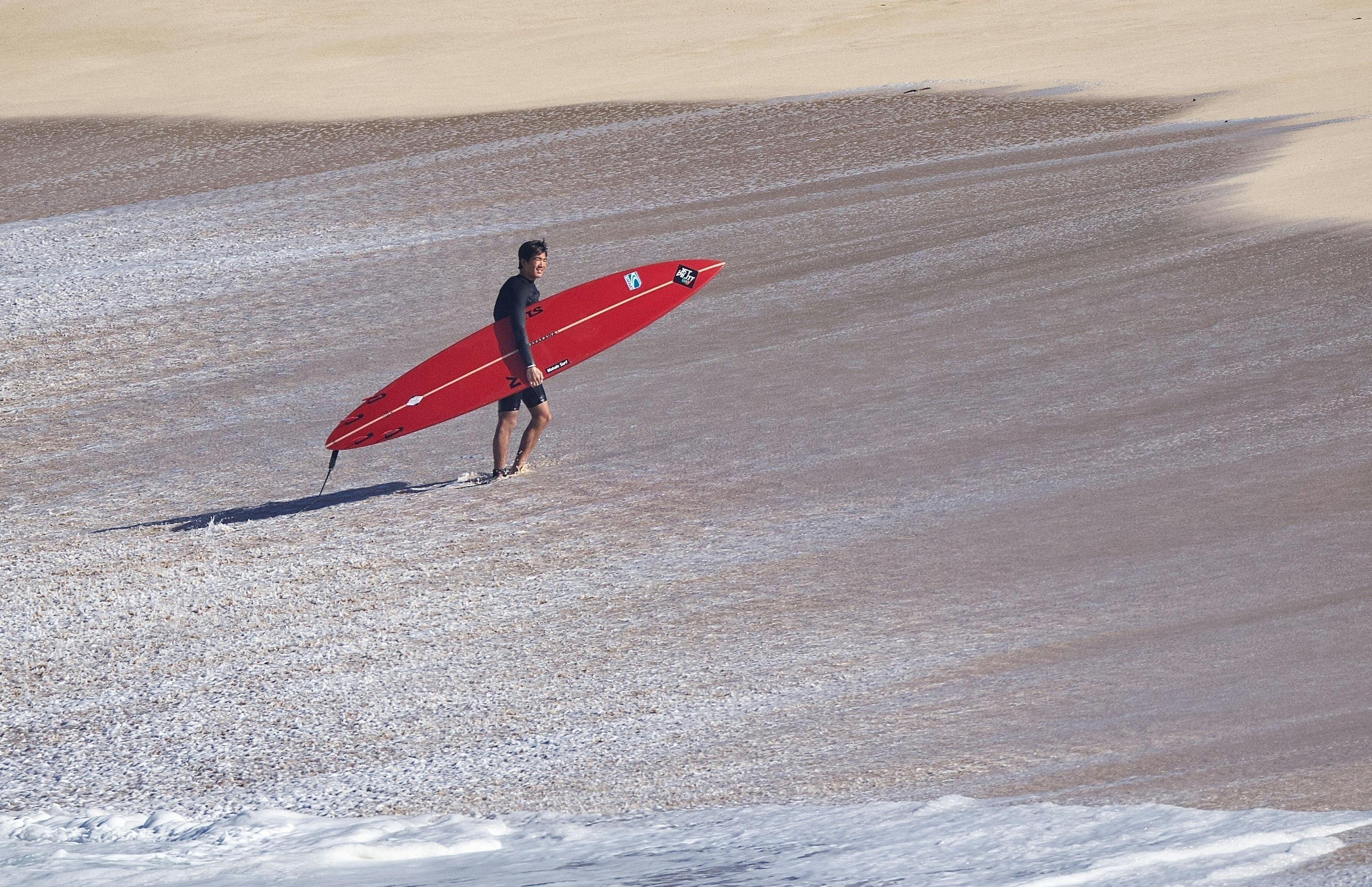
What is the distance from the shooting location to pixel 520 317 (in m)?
9.16

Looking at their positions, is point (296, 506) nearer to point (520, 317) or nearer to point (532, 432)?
point (532, 432)

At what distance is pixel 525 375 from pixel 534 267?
652 mm

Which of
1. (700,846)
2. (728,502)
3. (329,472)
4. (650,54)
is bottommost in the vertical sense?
(700,846)

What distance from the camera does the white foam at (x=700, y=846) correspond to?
4816 millimetres

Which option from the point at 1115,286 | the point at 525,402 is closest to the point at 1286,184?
the point at 1115,286

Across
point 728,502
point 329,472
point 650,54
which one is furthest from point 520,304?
point 650,54

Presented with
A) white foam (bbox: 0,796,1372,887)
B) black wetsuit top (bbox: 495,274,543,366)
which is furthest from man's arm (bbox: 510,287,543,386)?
white foam (bbox: 0,796,1372,887)

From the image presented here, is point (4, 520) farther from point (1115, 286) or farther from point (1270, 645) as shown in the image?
point (1115, 286)

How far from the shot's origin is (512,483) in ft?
31.2

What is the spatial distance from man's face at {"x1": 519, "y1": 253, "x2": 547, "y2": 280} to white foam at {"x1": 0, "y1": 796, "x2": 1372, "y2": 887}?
4.15 m

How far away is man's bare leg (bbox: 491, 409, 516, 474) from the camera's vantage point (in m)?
9.44

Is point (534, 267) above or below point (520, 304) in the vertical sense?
above

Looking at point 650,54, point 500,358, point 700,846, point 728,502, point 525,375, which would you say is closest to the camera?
point 700,846

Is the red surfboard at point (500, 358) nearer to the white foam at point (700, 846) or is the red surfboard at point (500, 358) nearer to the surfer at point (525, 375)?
the surfer at point (525, 375)
